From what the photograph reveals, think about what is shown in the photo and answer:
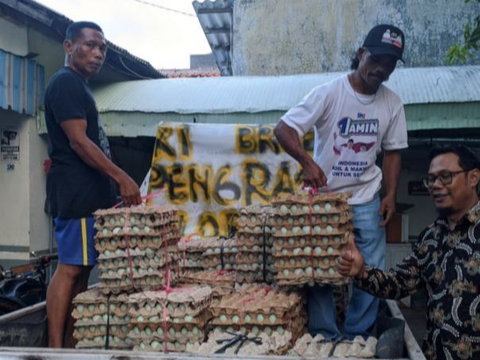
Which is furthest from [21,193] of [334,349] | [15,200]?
[334,349]

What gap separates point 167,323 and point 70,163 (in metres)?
1.26

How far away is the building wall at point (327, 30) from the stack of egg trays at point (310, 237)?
8.12m

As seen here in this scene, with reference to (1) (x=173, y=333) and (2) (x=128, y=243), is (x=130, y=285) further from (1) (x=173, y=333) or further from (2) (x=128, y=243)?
(1) (x=173, y=333)

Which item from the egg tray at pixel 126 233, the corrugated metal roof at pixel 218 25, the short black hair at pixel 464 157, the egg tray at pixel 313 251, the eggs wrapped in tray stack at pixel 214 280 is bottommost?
the eggs wrapped in tray stack at pixel 214 280

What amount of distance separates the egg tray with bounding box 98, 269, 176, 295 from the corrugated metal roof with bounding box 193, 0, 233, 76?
29.2 feet

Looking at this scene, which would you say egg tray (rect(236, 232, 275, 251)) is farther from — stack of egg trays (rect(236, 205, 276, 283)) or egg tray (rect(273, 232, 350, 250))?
Answer: egg tray (rect(273, 232, 350, 250))

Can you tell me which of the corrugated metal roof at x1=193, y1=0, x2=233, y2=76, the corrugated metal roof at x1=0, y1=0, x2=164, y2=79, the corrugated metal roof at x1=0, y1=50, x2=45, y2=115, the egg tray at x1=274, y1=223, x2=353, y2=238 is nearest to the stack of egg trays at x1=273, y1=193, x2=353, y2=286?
the egg tray at x1=274, y1=223, x2=353, y2=238

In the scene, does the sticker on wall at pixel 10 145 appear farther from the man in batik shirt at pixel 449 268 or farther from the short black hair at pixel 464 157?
the short black hair at pixel 464 157

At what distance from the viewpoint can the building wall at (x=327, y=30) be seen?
10.6 metres

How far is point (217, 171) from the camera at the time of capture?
6.19 metres

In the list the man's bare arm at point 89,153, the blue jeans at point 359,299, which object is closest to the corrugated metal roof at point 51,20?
the man's bare arm at point 89,153

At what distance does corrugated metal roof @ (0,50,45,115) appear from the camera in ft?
22.5

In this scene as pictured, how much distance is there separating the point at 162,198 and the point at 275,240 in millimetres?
3056

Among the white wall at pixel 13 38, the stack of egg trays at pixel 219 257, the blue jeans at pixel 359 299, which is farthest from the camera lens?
the white wall at pixel 13 38
